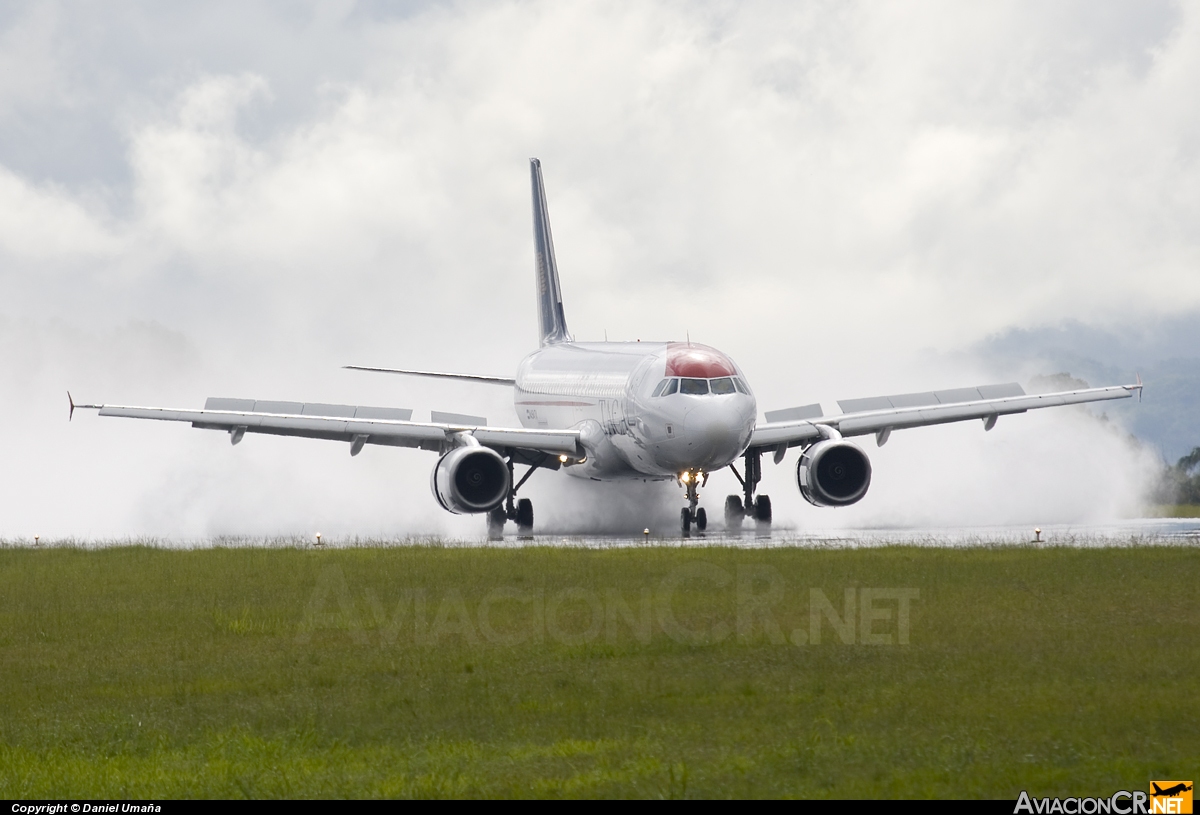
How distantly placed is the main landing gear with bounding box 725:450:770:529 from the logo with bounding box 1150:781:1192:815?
3183cm

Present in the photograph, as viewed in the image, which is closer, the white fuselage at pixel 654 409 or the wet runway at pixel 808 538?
the wet runway at pixel 808 538

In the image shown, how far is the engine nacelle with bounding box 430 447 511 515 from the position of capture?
40375mm

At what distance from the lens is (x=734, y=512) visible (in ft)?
145

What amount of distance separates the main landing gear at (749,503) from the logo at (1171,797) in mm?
31826

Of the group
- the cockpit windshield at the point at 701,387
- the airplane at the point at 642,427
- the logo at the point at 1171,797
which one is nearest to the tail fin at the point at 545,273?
the airplane at the point at 642,427

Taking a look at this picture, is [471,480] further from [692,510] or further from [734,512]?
[734,512]

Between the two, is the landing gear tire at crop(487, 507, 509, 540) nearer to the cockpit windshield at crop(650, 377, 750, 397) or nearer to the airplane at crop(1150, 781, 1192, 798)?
the cockpit windshield at crop(650, 377, 750, 397)

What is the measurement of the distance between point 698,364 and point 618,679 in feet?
73.5

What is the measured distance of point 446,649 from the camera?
19250mm

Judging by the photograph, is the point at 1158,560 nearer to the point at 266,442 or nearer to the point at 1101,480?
the point at 1101,480

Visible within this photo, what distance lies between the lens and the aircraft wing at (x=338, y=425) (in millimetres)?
43469

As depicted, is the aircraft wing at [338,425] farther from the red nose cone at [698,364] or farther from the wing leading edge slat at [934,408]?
the wing leading edge slat at [934,408]

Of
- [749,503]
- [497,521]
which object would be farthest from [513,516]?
[749,503]

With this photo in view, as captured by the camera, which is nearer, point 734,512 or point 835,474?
point 835,474
